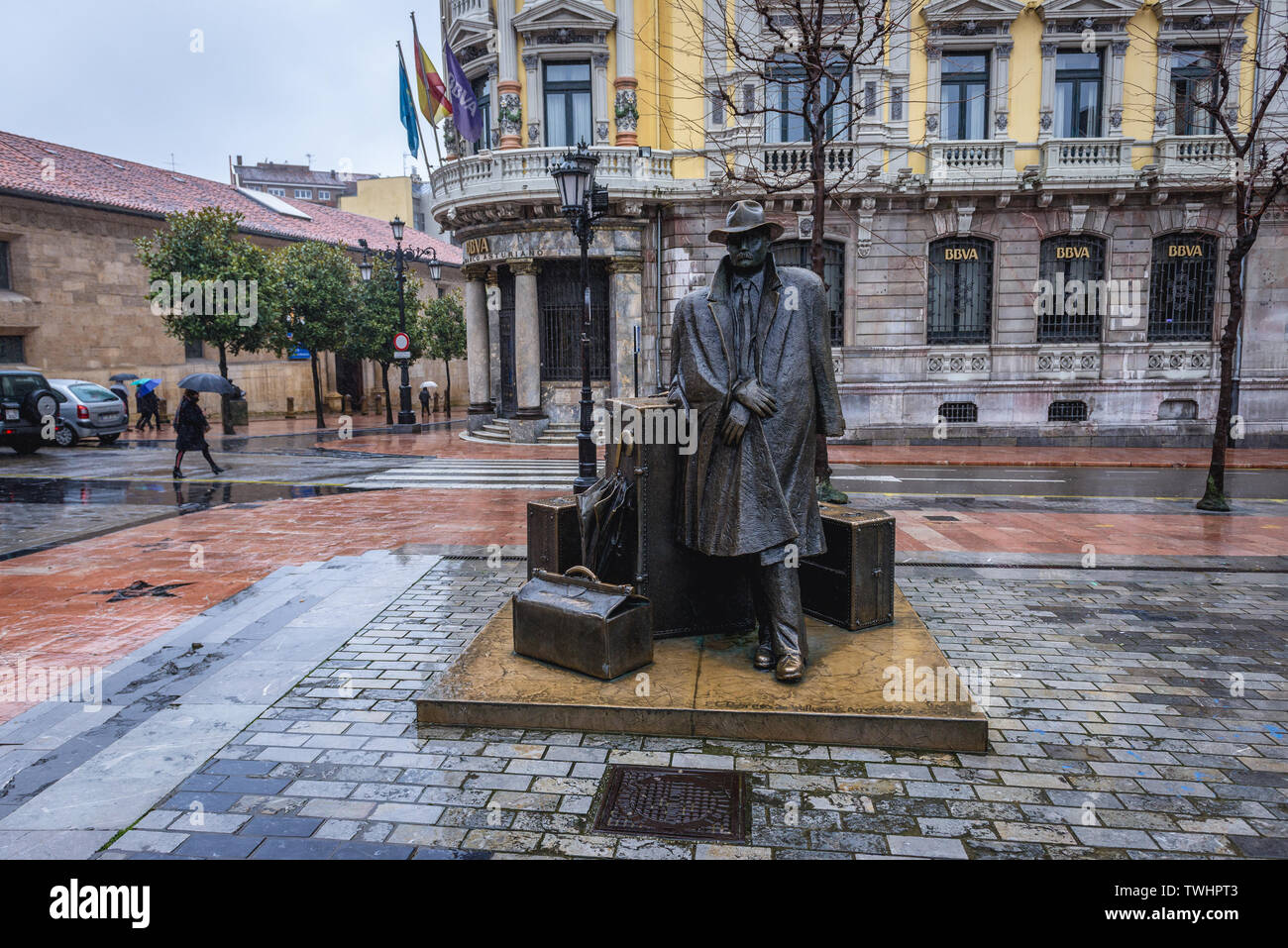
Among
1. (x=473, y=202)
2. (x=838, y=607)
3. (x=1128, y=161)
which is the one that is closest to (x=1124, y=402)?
(x=1128, y=161)

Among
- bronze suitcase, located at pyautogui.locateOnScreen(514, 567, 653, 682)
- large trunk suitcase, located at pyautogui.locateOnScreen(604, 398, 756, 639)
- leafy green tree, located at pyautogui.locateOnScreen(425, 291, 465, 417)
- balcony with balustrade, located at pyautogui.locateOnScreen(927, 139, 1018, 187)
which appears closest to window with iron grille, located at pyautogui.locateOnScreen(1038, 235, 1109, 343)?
balcony with balustrade, located at pyautogui.locateOnScreen(927, 139, 1018, 187)

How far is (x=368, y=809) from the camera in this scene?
3.76 metres

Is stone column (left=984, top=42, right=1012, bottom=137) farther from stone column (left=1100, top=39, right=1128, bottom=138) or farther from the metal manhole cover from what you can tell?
the metal manhole cover

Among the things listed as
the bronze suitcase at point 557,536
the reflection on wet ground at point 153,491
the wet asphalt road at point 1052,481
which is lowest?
the wet asphalt road at point 1052,481

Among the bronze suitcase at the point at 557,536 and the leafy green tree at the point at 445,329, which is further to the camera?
the leafy green tree at the point at 445,329

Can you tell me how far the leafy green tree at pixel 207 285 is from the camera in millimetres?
26250

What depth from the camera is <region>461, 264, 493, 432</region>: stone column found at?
24516 millimetres

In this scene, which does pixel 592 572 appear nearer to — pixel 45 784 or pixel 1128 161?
pixel 45 784

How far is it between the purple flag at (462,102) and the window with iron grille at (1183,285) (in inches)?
718

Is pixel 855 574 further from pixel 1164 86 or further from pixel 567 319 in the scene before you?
pixel 1164 86

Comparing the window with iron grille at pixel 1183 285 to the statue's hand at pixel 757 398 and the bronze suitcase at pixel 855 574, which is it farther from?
the statue's hand at pixel 757 398

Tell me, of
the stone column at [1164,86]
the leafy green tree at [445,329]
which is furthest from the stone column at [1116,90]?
the leafy green tree at [445,329]

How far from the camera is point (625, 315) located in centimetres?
2252

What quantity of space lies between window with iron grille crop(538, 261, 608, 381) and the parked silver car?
11468 mm
